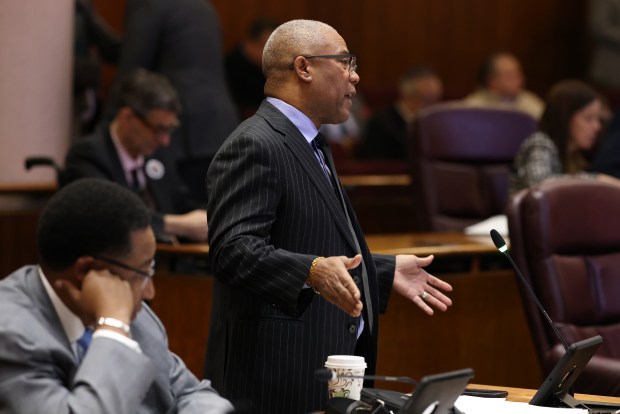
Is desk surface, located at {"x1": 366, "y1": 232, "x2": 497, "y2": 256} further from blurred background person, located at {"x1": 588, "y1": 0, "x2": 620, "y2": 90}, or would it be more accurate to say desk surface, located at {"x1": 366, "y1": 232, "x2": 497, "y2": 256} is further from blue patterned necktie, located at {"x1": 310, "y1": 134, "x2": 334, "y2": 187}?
blurred background person, located at {"x1": 588, "y1": 0, "x2": 620, "y2": 90}

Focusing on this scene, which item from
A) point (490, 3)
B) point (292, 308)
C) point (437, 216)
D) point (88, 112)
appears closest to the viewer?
point (292, 308)

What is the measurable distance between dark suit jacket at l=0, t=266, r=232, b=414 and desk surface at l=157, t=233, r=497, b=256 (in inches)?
81.2

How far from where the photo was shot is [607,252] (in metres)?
3.65

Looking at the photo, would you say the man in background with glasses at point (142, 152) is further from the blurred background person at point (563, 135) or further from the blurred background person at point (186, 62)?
the blurred background person at point (563, 135)

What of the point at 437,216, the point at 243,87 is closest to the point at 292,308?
the point at 437,216

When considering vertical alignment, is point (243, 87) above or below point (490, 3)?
below

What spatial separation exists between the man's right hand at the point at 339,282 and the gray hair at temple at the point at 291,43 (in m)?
0.59

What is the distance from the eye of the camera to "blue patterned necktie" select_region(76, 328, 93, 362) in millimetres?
2071

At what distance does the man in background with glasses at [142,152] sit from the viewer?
4.34 metres

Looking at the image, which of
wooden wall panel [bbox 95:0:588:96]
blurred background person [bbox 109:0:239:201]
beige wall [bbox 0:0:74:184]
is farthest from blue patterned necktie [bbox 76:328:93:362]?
wooden wall panel [bbox 95:0:588:96]

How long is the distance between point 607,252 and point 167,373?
186cm

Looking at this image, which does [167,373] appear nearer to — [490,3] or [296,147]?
[296,147]

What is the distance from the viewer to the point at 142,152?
4480 millimetres

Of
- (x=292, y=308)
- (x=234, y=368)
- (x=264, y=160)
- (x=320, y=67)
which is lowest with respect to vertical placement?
(x=234, y=368)
